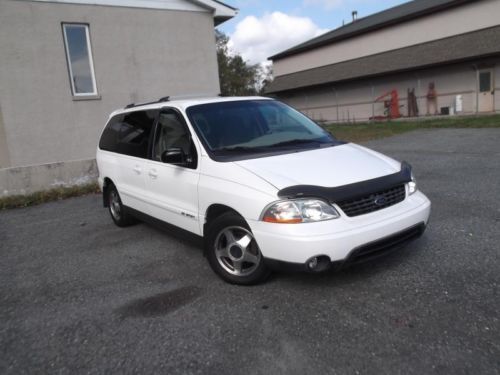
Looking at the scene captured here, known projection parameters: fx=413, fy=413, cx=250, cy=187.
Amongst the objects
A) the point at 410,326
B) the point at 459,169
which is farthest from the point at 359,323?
the point at 459,169

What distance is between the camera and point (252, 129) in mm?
4418

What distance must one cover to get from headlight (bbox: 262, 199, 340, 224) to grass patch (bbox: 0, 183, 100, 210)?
682cm

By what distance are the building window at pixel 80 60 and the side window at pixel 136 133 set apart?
20.6 feet

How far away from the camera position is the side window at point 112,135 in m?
5.78

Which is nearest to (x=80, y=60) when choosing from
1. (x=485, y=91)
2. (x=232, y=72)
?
(x=485, y=91)

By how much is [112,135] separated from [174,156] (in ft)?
7.69

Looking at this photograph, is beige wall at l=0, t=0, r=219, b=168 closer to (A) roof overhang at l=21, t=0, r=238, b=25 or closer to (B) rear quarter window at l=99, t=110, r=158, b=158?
(A) roof overhang at l=21, t=0, r=238, b=25

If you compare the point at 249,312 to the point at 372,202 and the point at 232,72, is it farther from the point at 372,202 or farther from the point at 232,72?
the point at 232,72

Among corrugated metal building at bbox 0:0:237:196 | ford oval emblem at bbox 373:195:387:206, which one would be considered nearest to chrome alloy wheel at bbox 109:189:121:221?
corrugated metal building at bbox 0:0:237:196

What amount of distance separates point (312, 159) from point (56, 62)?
9.13 meters

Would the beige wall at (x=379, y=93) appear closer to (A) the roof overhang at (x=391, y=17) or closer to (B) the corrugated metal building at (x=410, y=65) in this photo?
(B) the corrugated metal building at (x=410, y=65)

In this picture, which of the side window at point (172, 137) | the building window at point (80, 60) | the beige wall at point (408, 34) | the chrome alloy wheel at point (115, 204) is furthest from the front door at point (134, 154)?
the beige wall at point (408, 34)

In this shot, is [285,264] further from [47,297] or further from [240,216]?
[47,297]

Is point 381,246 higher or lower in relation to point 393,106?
lower
